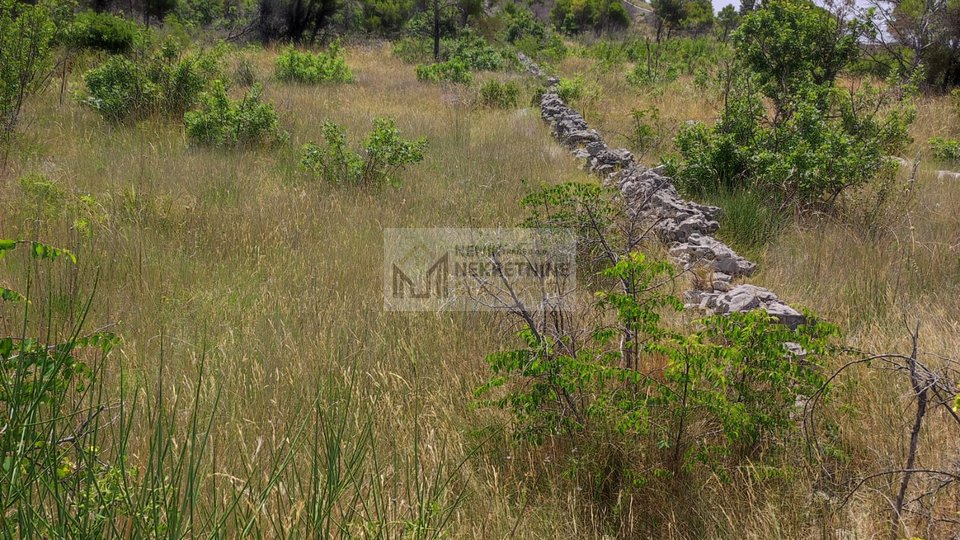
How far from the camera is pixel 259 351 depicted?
2.87m

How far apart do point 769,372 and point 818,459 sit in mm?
394

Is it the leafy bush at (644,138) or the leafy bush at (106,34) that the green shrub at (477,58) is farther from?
the leafy bush at (644,138)

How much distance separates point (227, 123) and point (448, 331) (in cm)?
488

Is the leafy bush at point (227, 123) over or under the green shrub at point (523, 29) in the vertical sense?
under

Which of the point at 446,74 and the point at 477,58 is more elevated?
the point at 477,58

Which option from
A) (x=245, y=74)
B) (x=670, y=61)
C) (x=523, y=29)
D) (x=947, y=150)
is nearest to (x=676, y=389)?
(x=947, y=150)

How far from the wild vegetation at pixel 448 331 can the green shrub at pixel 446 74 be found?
3.98m

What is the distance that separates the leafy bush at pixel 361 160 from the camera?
5867 mm

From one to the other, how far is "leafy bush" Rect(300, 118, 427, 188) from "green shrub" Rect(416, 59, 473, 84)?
25.6 ft

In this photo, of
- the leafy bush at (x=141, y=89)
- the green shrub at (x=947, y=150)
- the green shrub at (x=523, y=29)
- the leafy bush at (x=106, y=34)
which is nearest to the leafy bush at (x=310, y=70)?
the leafy bush at (x=106, y=34)

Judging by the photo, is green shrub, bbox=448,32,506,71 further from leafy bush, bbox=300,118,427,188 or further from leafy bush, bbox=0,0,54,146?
leafy bush, bbox=0,0,54,146

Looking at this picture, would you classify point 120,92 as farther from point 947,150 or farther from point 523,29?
point 523,29

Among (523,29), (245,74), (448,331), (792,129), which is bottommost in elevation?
(448,331)

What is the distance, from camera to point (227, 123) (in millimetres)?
6824
